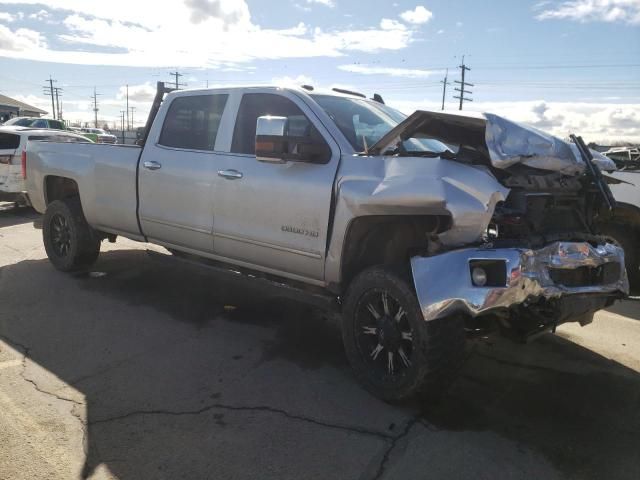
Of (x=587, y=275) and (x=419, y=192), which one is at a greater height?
(x=419, y=192)

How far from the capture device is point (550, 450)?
10.0 ft

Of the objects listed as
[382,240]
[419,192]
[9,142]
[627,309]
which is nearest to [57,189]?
[382,240]

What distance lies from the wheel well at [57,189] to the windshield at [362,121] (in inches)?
155

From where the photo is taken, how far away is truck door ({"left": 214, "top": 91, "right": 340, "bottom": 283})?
400cm

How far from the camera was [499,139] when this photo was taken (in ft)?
10.9

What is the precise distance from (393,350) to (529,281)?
39.8 inches

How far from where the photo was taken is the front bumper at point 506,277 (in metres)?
3.00

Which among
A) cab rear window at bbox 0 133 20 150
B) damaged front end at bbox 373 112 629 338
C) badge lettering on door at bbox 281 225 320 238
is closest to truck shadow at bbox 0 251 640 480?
damaged front end at bbox 373 112 629 338

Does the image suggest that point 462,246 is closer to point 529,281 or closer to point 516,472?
point 529,281

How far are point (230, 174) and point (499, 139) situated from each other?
88.2 inches

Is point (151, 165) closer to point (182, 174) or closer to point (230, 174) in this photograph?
point (182, 174)

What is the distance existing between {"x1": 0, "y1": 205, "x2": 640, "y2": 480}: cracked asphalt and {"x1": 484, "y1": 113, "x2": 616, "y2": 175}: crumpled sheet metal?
61.8 inches

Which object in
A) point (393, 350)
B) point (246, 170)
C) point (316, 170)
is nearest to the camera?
point (393, 350)

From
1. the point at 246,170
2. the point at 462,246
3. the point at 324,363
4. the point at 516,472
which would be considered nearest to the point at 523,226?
the point at 462,246
